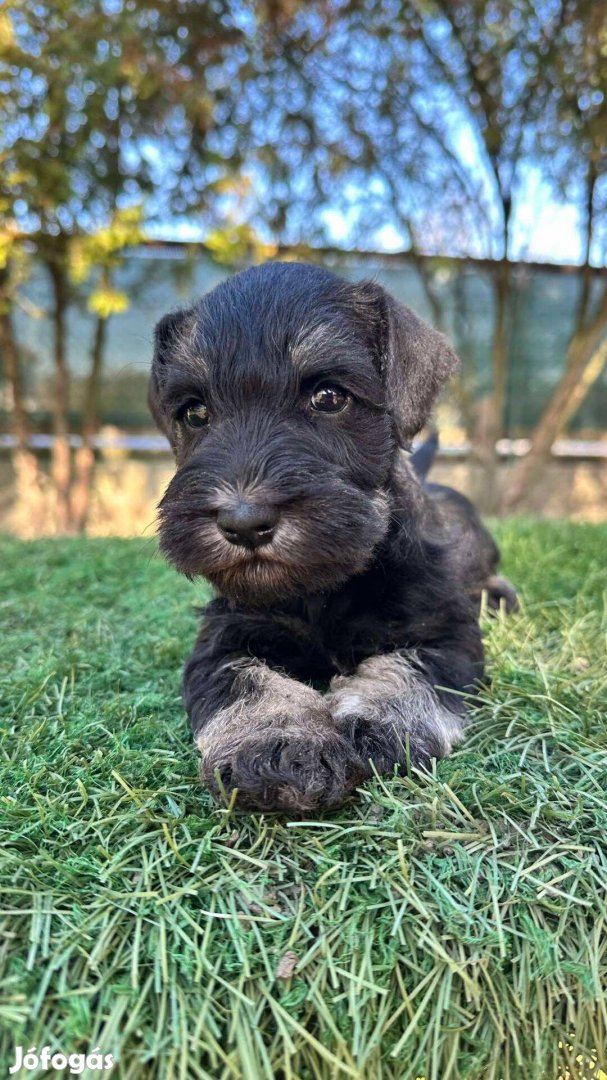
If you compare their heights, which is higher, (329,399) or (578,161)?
(578,161)

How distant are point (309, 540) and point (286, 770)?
22.7 inches

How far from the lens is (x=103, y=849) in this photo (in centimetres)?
156

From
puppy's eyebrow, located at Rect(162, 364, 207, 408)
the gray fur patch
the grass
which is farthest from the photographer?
puppy's eyebrow, located at Rect(162, 364, 207, 408)

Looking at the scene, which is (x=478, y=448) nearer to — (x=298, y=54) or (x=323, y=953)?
(x=298, y=54)

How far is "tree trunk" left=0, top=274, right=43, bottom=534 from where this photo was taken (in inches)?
343

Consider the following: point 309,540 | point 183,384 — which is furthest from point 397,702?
point 183,384

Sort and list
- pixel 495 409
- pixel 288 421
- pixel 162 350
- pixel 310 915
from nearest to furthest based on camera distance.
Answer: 1. pixel 310 915
2. pixel 288 421
3. pixel 162 350
4. pixel 495 409

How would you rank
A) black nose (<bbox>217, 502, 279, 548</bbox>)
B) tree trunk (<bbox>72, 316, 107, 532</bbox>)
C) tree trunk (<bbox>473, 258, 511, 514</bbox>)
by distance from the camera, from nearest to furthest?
1. black nose (<bbox>217, 502, 279, 548</bbox>)
2. tree trunk (<bbox>72, 316, 107, 532</bbox>)
3. tree trunk (<bbox>473, 258, 511, 514</bbox>)

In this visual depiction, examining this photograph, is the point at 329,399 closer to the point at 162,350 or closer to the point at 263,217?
the point at 162,350

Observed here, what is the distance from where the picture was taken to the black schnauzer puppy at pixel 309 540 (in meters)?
1.83

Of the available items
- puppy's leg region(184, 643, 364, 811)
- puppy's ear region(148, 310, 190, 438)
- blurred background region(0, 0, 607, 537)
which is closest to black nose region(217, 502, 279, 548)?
puppy's leg region(184, 643, 364, 811)

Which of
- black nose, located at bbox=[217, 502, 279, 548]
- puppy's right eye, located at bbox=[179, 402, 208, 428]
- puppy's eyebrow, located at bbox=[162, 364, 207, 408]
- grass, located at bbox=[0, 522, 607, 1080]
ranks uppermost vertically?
puppy's eyebrow, located at bbox=[162, 364, 207, 408]

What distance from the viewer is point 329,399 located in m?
2.20

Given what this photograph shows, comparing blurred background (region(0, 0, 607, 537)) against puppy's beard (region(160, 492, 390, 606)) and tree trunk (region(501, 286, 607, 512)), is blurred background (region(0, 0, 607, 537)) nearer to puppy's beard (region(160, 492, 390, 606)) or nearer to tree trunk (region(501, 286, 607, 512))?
tree trunk (region(501, 286, 607, 512))
